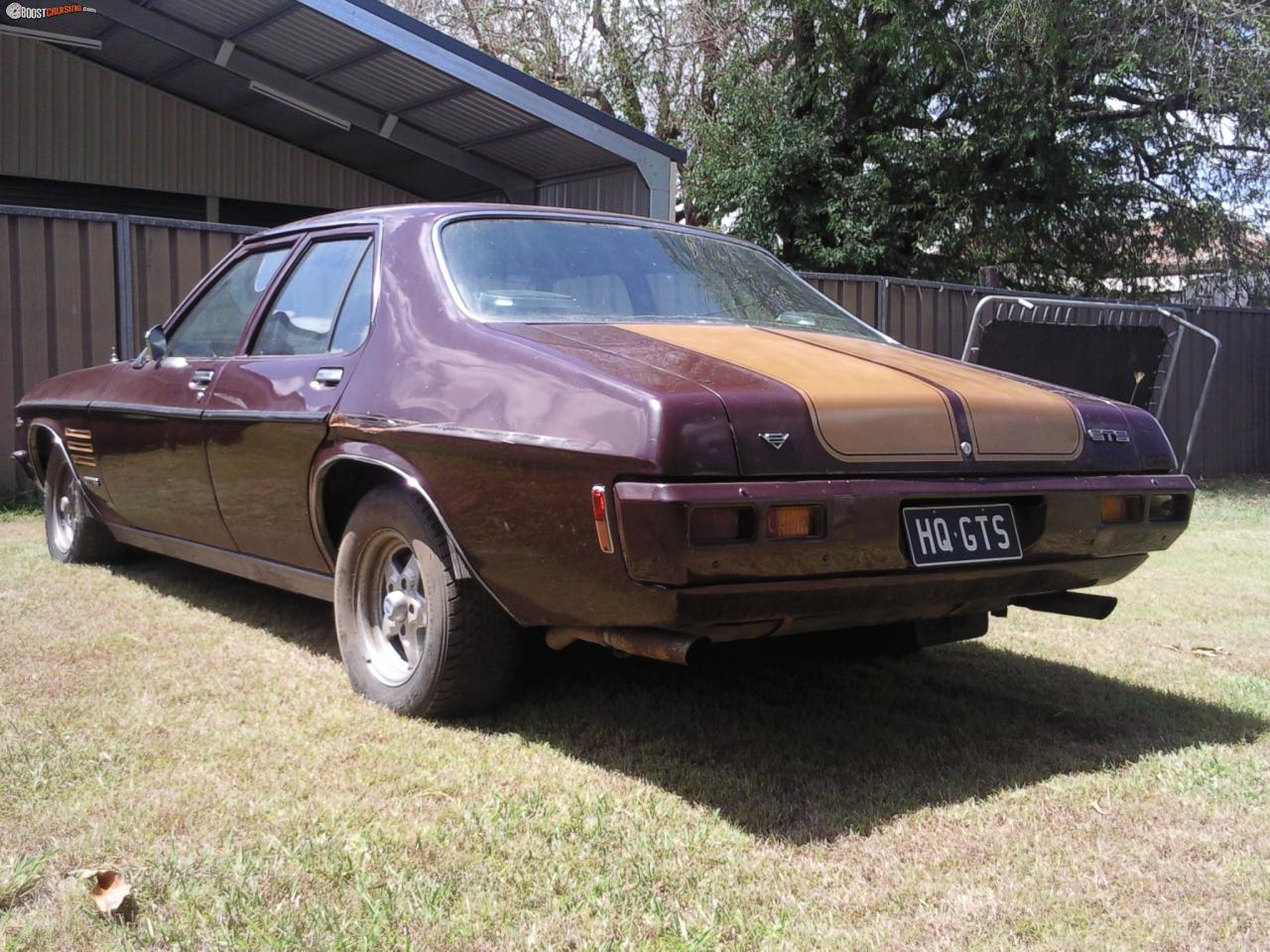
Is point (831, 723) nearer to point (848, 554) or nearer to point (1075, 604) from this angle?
point (1075, 604)

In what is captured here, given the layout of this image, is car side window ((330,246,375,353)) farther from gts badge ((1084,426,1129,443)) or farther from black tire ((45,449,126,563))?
black tire ((45,449,126,563))

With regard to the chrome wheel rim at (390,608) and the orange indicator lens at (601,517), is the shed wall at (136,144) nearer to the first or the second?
the chrome wheel rim at (390,608)

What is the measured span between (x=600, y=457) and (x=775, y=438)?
0.39 m

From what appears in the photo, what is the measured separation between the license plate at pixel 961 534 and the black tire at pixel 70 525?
4045 mm

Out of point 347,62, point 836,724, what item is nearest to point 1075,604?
point 836,724

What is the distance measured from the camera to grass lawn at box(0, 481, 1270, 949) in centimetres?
224

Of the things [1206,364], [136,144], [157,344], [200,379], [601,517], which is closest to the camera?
[601,517]

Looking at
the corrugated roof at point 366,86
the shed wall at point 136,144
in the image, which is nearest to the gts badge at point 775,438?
the corrugated roof at point 366,86

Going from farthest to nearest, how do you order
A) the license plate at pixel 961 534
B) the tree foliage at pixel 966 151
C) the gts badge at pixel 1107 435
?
1. the tree foliage at pixel 966 151
2. the gts badge at pixel 1107 435
3. the license plate at pixel 961 534

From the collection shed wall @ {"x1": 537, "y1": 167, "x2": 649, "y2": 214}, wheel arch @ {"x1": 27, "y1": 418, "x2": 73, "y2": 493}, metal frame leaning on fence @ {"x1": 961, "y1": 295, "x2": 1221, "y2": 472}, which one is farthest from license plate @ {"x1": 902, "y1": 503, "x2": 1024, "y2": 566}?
shed wall @ {"x1": 537, "y1": 167, "x2": 649, "y2": 214}

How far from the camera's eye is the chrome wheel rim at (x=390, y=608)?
345 cm

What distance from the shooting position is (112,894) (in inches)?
88.4

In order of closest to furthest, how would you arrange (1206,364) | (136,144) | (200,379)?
1. (200,379)
2. (1206,364)
3. (136,144)

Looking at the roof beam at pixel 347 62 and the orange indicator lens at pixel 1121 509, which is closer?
the orange indicator lens at pixel 1121 509
